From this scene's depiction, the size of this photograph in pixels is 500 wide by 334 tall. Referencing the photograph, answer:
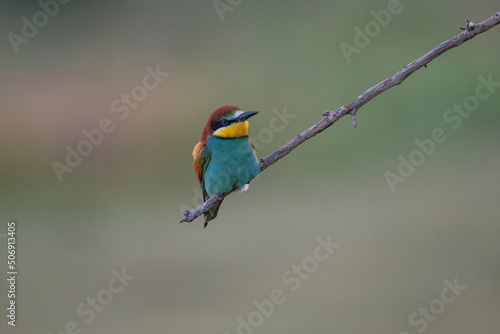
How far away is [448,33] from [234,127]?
6.35 meters

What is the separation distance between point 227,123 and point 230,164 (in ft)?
0.66

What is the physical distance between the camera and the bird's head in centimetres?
318

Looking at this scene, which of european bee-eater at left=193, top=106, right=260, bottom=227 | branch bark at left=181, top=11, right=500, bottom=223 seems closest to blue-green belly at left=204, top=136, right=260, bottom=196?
european bee-eater at left=193, top=106, right=260, bottom=227

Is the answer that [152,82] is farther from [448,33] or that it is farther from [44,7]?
[448,33]

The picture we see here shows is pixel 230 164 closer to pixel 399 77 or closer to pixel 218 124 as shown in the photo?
pixel 218 124

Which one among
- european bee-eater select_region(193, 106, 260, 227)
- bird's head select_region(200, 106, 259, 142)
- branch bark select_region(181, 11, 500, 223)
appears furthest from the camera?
european bee-eater select_region(193, 106, 260, 227)

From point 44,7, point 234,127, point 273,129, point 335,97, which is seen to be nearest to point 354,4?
point 335,97

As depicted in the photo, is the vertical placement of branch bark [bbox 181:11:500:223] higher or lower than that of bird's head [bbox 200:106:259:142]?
lower

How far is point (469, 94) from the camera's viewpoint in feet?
26.8

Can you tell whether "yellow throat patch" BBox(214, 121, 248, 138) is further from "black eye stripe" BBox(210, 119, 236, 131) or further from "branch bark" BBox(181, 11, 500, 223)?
"branch bark" BBox(181, 11, 500, 223)

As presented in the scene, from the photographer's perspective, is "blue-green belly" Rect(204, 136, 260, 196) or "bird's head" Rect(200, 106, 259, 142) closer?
"bird's head" Rect(200, 106, 259, 142)

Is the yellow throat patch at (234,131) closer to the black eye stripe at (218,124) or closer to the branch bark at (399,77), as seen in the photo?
the black eye stripe at (218,124)

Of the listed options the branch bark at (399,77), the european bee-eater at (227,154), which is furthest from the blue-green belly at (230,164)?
the branch bark at (399,77)

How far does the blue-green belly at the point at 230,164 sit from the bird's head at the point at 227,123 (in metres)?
0.03
